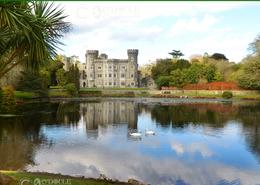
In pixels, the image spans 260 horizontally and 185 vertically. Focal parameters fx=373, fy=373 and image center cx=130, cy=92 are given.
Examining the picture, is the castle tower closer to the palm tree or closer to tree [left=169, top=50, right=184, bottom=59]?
tree [left=169, top=50, right=184, bottom=59]

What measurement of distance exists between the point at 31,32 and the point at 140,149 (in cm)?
1564

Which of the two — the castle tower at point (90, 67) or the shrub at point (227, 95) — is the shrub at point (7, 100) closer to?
the shrub at point (227, 95)

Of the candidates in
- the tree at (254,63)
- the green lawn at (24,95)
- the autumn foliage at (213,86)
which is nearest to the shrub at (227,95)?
the autumn foliage at (213,86)

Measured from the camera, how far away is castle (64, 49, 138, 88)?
11619 cm

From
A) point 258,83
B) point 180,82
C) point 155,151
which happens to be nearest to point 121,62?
point 180,82

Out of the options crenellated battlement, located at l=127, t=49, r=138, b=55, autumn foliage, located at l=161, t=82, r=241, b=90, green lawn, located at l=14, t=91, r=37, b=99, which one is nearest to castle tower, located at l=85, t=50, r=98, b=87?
crenellated battlement, located at l=127, t=49, r=138, b=55

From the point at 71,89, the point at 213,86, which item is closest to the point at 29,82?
the point at 71,89

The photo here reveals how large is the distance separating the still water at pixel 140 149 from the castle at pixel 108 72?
255ft

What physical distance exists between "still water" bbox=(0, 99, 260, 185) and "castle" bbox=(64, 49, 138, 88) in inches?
3059

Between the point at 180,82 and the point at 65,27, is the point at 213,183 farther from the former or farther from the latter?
the point at 180,82

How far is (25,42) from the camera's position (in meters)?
9.69

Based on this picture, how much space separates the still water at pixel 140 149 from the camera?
708 inches

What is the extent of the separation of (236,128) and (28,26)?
1069 inches

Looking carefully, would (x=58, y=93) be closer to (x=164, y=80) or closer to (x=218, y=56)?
(x=164, y=80)
